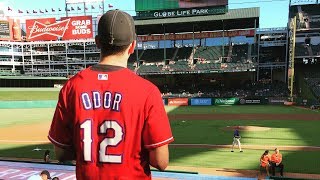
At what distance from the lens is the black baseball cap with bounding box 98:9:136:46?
7.41ft

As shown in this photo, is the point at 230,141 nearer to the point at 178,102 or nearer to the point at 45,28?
the point at 178,102

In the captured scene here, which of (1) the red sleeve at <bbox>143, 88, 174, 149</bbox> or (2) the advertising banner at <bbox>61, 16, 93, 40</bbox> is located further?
(2) the advertising banner at <bbox>61, 16, 93, 40</bbox>

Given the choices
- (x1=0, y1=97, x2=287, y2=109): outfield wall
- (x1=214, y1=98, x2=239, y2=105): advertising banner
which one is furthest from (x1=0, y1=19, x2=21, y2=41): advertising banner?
(x1=214, y1=98, x2=239, y2=105): advertising banner

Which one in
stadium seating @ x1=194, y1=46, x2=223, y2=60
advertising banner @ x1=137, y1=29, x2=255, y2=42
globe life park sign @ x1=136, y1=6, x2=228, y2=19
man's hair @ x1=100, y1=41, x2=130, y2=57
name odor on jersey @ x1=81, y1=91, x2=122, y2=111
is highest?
globe life park sign @ x1=136, y1=6, x2=228, y2=19

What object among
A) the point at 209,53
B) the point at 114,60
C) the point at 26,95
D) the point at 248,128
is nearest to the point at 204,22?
the point at 209,53

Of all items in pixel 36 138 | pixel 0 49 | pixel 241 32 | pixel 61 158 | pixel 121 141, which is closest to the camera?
pixel 121 141

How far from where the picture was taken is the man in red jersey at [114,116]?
7.07 ft

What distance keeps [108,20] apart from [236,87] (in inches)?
2327

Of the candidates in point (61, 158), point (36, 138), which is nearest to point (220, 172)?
point (61, 158)

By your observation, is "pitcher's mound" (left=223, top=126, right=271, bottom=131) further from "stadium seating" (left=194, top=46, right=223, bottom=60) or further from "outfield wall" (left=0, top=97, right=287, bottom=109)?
"stadium seating" (left=194, top=46, right=223, bottom=60)

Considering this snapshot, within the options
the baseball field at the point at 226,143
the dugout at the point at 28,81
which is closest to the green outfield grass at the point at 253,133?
the baseball field at the point at 226,143

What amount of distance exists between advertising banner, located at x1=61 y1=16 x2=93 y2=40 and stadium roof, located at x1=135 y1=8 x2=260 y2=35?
11.9 meters

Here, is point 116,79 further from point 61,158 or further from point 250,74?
point 250,74

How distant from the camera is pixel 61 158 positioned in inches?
97.4
